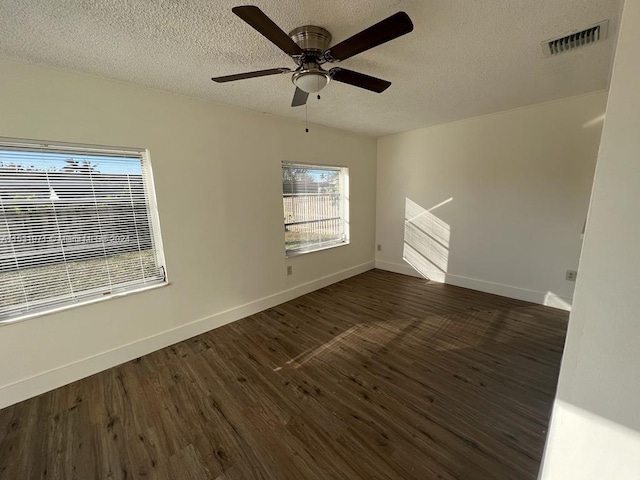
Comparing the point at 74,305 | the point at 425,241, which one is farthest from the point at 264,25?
the point at 425,241

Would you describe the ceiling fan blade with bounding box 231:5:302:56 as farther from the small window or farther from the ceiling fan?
the small window

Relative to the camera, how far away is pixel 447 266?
3943 mm

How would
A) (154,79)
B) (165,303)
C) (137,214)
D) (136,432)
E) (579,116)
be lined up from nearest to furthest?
(136,432), (154,79), (137,214), (165,303), (579,116)

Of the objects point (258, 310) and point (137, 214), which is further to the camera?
point (258, 310)

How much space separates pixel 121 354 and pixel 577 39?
4165mm

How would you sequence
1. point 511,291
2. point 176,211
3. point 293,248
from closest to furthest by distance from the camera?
1. point 176,211
2. point 511,291
3. point 293,248

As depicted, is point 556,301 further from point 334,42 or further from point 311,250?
point 334,42

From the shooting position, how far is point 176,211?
2.44 meters

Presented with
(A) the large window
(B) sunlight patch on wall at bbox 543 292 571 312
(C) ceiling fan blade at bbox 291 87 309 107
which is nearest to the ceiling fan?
(C) ceiling fan blade at bbox 291 87 309 107

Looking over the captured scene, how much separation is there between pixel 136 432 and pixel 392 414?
1635 millimetres

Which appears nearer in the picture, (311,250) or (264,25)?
(264,25)

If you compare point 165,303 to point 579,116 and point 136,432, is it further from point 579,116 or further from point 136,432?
point 579,116

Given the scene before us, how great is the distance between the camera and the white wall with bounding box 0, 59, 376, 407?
184 cm

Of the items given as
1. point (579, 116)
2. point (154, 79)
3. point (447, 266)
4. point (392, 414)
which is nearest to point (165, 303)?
point (154, 79)
